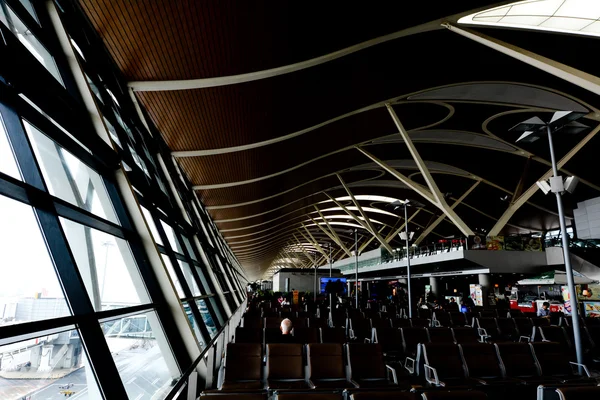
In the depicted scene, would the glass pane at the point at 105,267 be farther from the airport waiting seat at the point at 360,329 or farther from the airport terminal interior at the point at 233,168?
the airport waiting seat at the point at 360,329

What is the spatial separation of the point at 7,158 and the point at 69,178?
4.60 ft

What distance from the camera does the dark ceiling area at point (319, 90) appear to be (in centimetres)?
873

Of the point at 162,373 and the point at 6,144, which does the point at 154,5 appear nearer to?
the point at 6,144

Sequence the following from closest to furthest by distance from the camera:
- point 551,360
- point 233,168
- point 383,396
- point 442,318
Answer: point 383,396 → point 551,360 → point 442,318 → point 233,168

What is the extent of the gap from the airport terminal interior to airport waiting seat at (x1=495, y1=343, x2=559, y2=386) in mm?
40

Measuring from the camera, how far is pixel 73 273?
3287 millimetres

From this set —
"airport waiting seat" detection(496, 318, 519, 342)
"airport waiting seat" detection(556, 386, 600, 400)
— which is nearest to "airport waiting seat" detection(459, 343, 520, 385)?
"airport waiting seat" detection(556, 386, 600, 400)

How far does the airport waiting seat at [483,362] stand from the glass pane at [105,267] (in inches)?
199

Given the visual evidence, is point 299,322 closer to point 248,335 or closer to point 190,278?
point 248,335

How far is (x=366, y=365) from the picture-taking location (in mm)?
5848

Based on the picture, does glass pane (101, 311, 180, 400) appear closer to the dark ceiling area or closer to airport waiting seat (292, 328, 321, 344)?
airport waiting seat (292, 328, 321, 344)

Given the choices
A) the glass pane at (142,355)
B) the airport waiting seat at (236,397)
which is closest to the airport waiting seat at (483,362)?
the airport waiting seat at (236,397)

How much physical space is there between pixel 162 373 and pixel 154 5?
22.1ft

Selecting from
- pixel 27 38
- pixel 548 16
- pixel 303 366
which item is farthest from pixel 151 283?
pixel 548 16
